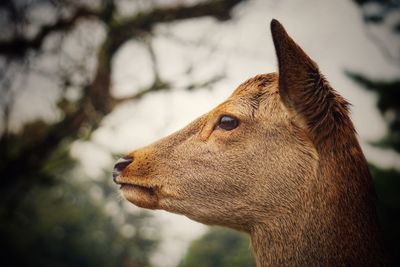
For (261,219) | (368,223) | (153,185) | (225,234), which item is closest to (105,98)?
(153,185)

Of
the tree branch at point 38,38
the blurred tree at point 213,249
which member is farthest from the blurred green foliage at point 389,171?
the blurred tree at point 213,249

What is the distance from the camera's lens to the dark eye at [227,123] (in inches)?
107

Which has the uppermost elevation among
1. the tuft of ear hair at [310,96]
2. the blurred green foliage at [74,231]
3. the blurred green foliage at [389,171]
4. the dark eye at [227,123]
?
the tuft of ear hair at [310,96]

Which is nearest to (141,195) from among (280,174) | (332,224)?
(280,174)

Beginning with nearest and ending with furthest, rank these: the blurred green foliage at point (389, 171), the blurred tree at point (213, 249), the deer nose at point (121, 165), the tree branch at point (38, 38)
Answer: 1. the deer nose at point (121, 165)
2. the tree branch at point (38, 38)
3. the blurred green foliage at point (389, 171)
4. the blurred tree at point (213, 249)

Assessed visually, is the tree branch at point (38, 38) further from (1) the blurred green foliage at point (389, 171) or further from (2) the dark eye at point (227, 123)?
(1) the blurred green foliage at point (389, 171)

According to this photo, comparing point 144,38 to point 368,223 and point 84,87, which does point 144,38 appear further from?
point 368,223

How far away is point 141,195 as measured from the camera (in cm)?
273

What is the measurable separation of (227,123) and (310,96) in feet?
2.15

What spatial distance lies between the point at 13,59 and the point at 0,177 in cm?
243

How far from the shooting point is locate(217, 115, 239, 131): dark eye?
2729 millimetres

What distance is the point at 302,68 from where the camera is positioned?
7.87ft

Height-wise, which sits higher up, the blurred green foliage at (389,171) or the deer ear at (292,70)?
the deer ear at (292,70)

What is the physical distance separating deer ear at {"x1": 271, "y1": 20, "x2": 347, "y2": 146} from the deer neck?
20cm
